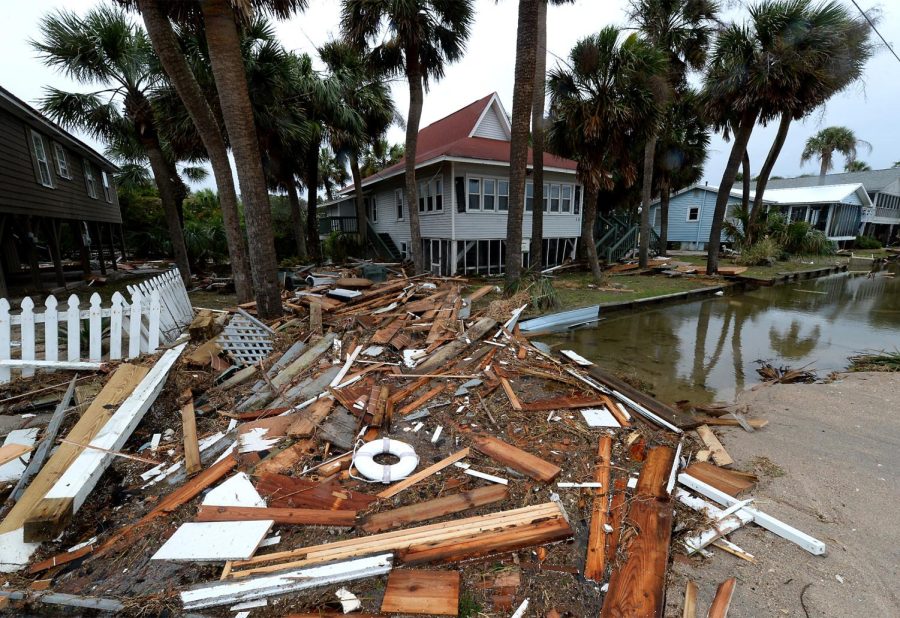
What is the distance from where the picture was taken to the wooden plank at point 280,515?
2586 millimetres

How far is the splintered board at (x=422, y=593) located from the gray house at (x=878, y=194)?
138ft

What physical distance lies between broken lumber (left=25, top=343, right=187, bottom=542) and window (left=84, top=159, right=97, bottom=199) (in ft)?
47.7

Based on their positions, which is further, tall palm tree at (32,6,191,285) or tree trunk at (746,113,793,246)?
tree trunk at (746,113,793,246)

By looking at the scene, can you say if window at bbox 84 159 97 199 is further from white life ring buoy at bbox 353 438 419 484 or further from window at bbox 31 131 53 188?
white life ring buoy at bbox 353 438 419 484

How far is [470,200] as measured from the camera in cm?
1434

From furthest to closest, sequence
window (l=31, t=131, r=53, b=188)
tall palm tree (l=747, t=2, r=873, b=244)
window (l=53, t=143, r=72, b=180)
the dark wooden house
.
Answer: tall palm tree (l=747, t=2, r=873, b=244)
window (l=53, t=143, r=72, b=180)
window (l=31, t=131, r=53, b=188)
the dark wooden house

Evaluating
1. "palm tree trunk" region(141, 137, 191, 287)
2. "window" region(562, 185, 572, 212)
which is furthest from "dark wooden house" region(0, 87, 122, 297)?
"window" region(562, 185, 572, 212)

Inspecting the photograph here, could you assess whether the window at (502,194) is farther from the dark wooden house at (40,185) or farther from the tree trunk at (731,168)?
the dark wooden house at (40,185)

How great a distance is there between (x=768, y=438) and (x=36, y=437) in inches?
283

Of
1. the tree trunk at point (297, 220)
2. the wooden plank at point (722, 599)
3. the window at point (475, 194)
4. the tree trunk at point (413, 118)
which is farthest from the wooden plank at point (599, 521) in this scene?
the tree trunk at point (297, 220)

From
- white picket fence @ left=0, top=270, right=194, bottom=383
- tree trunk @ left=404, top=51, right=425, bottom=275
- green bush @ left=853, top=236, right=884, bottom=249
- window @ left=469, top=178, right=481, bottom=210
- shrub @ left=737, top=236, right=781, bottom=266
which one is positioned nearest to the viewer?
white picket fence @ left=0, top=270, right=194, bottom=383

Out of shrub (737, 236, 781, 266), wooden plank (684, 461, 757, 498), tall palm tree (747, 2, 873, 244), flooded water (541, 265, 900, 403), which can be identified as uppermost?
tall palm tree (747, 2, 873, 244)

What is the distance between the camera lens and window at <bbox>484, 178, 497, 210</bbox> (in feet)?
47.6

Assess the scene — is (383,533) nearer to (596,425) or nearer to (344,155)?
(596,425)
